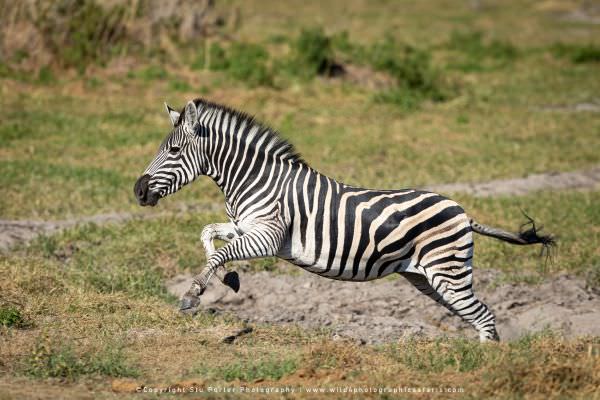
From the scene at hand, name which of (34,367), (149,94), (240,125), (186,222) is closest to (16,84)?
(149,94)

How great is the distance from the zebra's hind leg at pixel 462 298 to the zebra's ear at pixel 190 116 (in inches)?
85.4

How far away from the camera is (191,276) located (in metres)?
9.82

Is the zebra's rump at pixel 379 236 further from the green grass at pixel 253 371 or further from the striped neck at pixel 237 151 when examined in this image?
the green grass at pixel 253 371

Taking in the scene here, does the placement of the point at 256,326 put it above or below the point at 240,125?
below

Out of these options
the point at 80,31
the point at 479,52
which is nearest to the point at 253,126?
the point at 80,31

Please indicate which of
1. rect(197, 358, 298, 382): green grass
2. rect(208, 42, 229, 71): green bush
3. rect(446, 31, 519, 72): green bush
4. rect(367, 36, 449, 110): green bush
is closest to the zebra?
rect(197, 358, 298, 382): green grass

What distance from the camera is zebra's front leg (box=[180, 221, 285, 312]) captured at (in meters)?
7.38

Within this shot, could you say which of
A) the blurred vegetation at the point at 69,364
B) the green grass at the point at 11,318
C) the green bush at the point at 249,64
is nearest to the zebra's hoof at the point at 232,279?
the blurred vegetation at the point at 69,364

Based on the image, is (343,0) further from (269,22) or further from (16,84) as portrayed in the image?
(16,84)

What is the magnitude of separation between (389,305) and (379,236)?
1880 mm

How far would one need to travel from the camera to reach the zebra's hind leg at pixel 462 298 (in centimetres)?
788

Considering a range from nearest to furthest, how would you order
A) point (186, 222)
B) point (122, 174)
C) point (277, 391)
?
point (277, 391) < point (186, 222) < point (122, 174)

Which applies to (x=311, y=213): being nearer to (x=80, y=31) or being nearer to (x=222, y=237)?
(x=222, y=237)

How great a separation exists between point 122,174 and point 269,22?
48.4 ft
